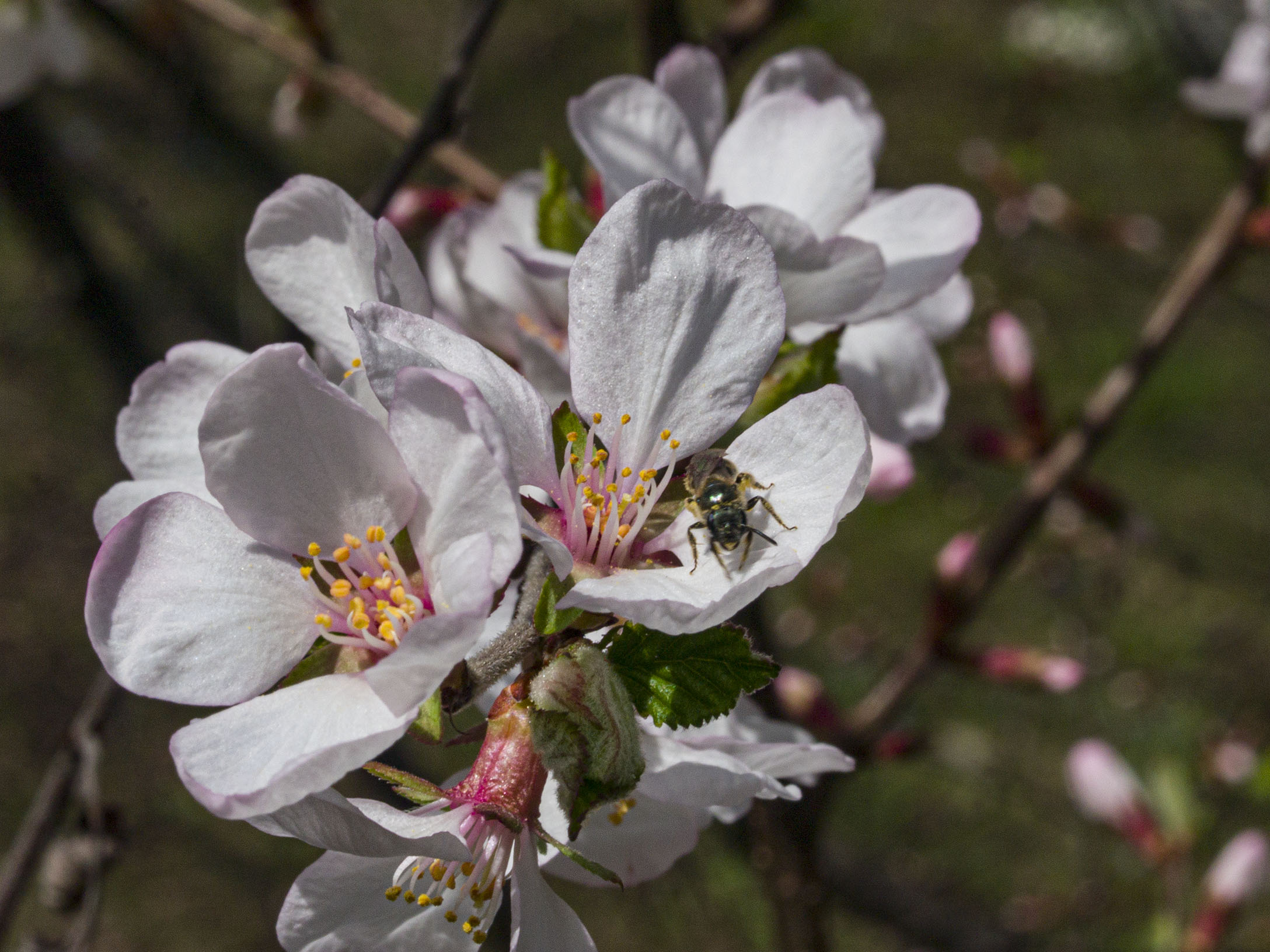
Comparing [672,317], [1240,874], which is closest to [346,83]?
[672,317]

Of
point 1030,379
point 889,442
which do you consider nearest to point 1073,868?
point 1030,379

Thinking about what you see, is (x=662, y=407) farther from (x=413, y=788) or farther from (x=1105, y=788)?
(x=1105, y=788)

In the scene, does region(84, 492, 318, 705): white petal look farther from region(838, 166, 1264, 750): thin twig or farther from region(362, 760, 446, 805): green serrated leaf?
region(838, 166, 1264, 750): thin twig

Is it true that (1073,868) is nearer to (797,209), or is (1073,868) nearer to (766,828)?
(766,828)

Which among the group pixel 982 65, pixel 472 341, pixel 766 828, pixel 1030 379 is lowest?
pixel 982 65

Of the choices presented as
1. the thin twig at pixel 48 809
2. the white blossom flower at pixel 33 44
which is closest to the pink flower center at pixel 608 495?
the thin twig at pixel 48 809

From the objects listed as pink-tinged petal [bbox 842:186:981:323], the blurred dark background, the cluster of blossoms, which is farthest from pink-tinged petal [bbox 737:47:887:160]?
the blurred dark background
